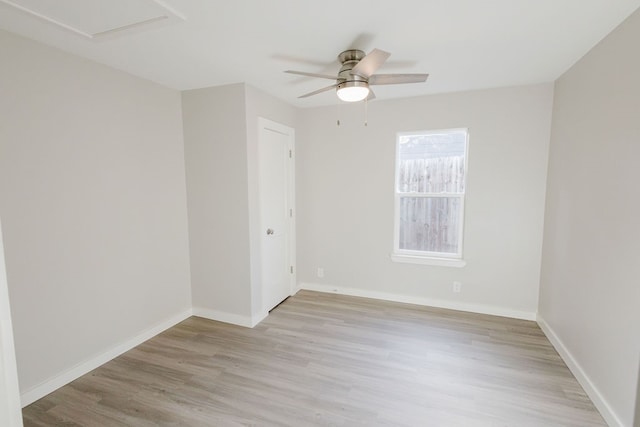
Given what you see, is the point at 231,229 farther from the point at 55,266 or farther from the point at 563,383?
the point at 563,383

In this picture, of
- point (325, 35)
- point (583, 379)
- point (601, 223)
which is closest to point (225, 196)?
point (325, 35)

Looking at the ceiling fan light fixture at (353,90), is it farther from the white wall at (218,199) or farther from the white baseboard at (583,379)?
the white baseboard at (583,379)

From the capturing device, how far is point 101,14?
1.72 meters

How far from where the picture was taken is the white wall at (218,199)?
9.80 feet

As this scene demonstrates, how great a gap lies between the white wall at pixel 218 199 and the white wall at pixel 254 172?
5cm

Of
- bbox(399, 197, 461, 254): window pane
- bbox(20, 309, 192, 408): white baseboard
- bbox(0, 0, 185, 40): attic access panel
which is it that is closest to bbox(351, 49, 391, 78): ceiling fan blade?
bbox(0, 0, 185, 40): attic access panel

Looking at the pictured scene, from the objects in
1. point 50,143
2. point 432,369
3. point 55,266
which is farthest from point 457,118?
point 55,266

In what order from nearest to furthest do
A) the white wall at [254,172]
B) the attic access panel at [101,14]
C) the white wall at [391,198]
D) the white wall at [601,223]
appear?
the attic access panel at [101,14] → the white wall at [601,223] → the white wall at [254,172] → the white wall at [391,198]

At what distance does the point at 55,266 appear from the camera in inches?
85.3

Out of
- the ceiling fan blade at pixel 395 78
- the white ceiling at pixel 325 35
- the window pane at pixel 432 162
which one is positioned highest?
the white ceiling at pixel 325 35

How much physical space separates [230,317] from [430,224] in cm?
253

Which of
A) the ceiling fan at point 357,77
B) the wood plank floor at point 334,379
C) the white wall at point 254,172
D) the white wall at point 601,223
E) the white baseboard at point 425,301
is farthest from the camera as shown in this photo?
the white baseboard at point 425,301

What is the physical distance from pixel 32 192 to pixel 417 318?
3.52m

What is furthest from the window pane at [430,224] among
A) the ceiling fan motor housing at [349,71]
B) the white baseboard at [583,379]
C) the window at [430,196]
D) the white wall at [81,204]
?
the white wall at [81,204]
